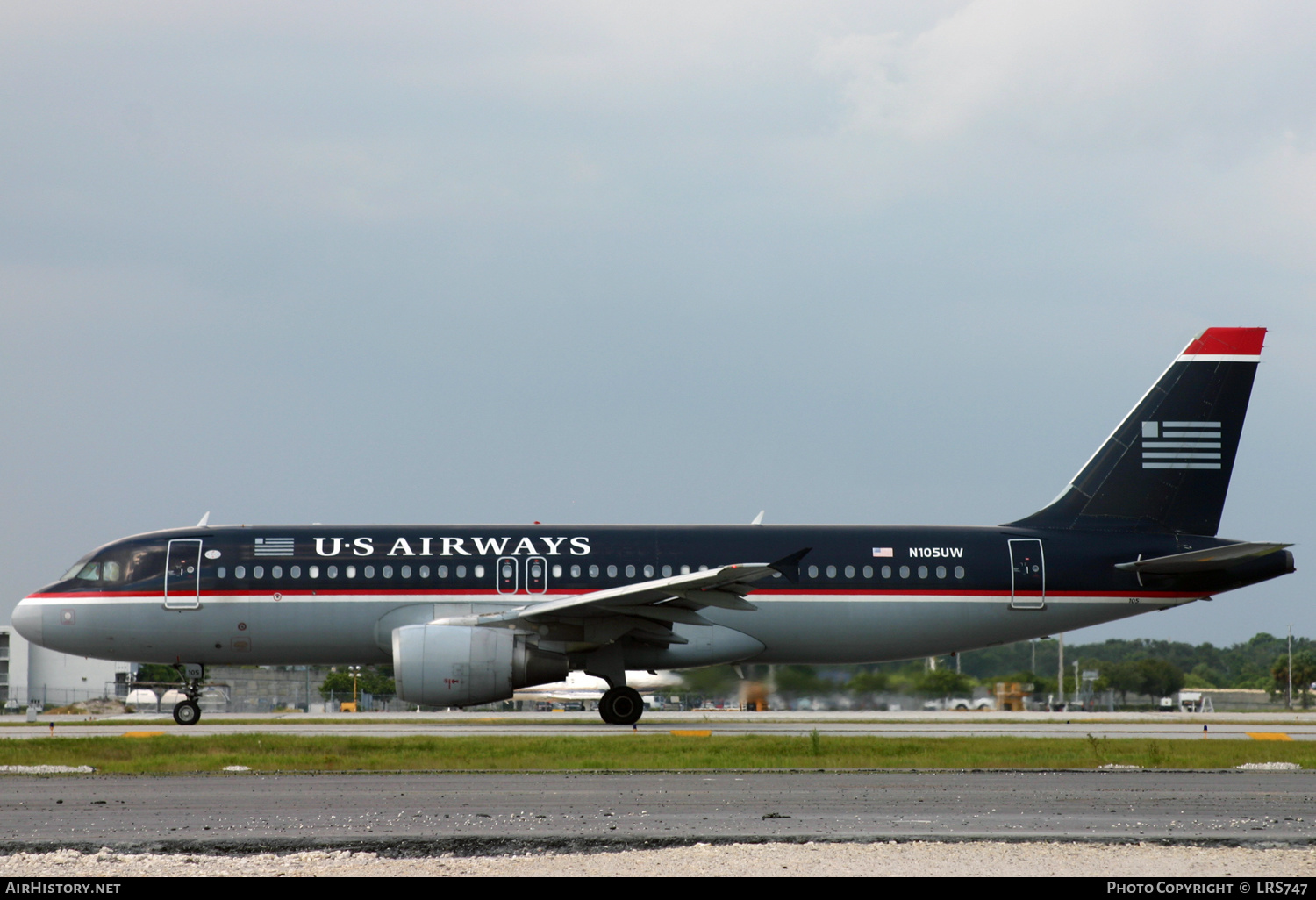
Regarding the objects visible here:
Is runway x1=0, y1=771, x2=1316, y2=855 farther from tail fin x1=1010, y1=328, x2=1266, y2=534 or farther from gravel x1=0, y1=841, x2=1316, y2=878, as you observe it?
tail fin x1=1010, y1=328, x2=1266, y2=534

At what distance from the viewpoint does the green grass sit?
14.5 m

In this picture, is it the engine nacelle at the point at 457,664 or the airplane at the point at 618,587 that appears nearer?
the engine nacelle at the point at 457,664

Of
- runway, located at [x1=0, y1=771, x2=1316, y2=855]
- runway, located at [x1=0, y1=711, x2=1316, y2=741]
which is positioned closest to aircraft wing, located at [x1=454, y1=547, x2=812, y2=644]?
runway, located at [x1=0, y1=711, x2=1316, y2=741]

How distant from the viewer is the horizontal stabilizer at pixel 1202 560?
22234 millimetres

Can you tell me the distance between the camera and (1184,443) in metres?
24.2

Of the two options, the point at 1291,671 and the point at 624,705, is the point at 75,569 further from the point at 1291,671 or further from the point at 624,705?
the point at 1291,671

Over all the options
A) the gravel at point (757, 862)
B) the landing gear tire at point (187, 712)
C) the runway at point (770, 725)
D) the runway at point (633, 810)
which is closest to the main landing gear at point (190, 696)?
the landing gear tire at point (187, 712)

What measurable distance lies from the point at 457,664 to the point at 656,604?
331 cm

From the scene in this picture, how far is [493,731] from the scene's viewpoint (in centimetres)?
2083

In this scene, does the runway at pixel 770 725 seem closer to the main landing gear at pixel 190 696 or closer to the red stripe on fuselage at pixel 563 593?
the main landing gear at pixel 190 696

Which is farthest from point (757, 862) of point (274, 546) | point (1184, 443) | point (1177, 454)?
point (1184, 443)

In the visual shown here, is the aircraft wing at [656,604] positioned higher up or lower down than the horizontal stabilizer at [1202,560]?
lower down

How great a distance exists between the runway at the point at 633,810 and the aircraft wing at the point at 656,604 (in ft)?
20.2
